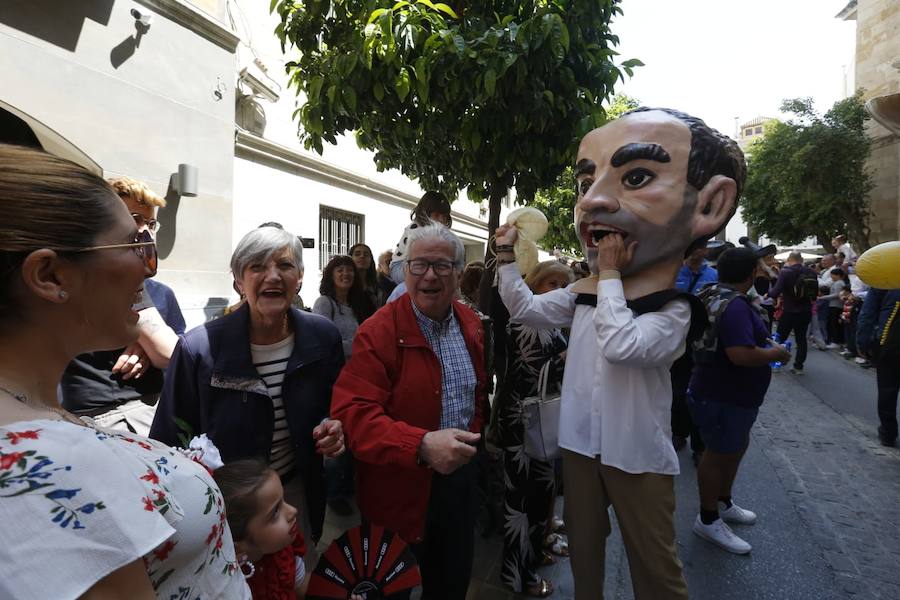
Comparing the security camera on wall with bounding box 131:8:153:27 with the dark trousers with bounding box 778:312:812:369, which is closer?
the security camera on wall with bounding box 131:8:153:27

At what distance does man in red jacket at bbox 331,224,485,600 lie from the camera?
5.62 feet

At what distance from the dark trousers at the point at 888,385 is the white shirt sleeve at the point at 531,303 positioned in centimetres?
409

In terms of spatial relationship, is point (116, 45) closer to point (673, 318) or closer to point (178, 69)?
point (178, 69)

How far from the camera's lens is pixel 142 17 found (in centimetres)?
504

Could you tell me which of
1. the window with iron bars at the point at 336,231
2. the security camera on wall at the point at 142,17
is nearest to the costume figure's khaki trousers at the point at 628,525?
the security camera on wall at the point at 142,17

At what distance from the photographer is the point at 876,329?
4.88 m

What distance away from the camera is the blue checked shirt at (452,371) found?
78.9 inches

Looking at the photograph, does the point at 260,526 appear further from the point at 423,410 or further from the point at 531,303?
the point at 531,303

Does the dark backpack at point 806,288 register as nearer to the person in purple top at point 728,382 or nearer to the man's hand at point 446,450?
the person in purple top at point 728,382

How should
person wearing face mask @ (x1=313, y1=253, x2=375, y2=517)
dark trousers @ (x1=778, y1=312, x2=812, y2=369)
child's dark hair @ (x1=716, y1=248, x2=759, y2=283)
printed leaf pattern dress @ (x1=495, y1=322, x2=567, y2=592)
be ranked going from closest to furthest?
printed leaf pattern dress @ (x1=495, y1=322, x2=567, y2=592), child's dark hair @ (x1=716, y1=248, x2=759, y2=283), person wearing face mask @ (x1=313, y1=253, x2=375, y2=517), dark trousers @ (x1=778, y1=312, x2=812, y2=369)

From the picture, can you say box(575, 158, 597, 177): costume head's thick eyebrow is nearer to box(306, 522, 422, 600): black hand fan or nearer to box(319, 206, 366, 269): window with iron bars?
box(306, 522, 422, 600): black hand fan

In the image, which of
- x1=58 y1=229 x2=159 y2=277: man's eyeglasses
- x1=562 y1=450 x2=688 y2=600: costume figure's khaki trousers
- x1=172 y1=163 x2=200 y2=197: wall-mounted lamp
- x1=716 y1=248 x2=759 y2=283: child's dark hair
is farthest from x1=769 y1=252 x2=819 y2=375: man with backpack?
x1=58 y1=229 x2=159 y2=277: man's eyeglasses

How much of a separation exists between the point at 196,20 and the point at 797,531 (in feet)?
24.8

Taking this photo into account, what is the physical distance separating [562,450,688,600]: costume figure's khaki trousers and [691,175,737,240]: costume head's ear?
985 mm
